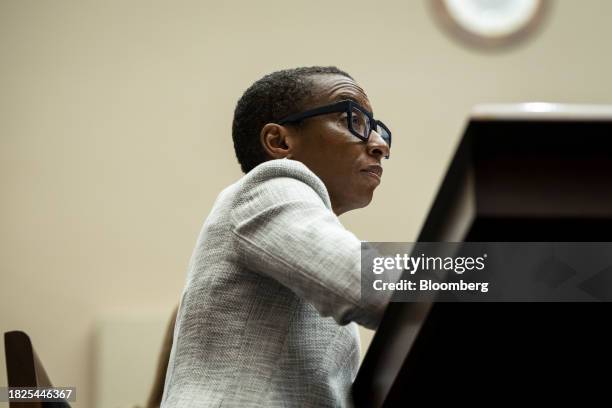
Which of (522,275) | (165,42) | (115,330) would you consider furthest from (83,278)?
(522,275)

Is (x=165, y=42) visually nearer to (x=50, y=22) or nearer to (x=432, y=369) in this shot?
(x=50, y=22)

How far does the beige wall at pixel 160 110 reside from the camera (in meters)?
3.24

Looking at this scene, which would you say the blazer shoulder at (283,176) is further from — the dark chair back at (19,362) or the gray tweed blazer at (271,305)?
the dark chair back at (19,362)

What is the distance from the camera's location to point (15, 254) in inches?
128

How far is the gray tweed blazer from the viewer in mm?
758

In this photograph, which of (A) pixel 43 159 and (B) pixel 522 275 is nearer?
(B) pixel 522 275

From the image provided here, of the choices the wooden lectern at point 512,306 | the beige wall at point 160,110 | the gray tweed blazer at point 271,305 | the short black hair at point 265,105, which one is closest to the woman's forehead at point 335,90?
the short black hair at point 265,105

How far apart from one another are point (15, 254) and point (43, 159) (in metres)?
0.41

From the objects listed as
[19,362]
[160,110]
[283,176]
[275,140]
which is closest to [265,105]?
[275,140]

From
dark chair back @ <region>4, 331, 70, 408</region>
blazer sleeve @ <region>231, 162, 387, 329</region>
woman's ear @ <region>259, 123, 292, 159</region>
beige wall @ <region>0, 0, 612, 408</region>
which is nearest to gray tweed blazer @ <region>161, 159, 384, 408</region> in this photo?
blazer sleeve @ <region>231, 162, 387, 329</region>

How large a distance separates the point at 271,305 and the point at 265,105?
1.73 feet

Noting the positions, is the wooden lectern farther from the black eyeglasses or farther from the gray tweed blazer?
the black eyeglasses

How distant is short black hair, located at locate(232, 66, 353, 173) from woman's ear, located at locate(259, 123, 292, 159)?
0.8 inches

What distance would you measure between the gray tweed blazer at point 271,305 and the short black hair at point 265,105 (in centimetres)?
36
